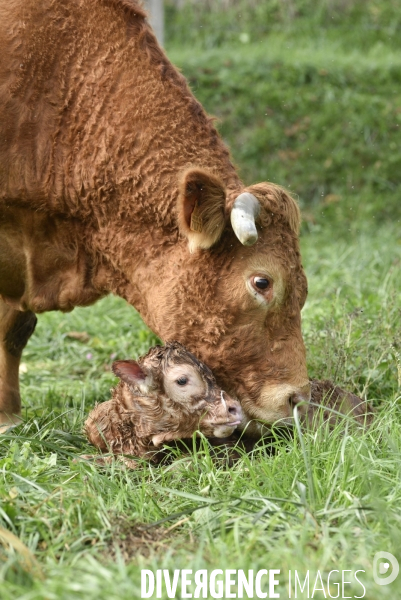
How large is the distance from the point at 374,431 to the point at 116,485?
1.30 m

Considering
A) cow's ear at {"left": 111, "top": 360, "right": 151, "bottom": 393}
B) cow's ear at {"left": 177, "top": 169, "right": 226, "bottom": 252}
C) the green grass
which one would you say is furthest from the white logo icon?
the green grass

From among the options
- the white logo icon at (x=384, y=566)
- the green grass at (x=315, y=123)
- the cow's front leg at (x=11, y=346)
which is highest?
the white logo icon at (x=384, y=566)

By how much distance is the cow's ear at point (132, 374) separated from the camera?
4.43 m

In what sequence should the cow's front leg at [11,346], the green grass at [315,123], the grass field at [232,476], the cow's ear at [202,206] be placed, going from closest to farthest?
the grass field at [232,476] → the cow's ear at [202,206] → the cow's front leg at [11,346] → the green grass at [315,123]

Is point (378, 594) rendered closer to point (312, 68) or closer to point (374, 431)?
point (374, 431)

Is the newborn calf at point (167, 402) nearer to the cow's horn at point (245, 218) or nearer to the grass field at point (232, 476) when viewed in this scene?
the grass field at point (232, 476)

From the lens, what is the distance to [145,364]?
14.7 ft

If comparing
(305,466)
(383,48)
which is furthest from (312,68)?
(305,466)

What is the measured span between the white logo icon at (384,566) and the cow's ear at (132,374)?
158 cm

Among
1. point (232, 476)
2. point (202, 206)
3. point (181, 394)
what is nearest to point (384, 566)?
point (232, 476)

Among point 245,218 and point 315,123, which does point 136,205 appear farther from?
point 315,123

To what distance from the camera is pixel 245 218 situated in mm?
4246

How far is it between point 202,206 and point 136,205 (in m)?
0.51

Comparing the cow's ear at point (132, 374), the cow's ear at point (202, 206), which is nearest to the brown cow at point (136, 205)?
the cow's ear at point (202, 206)
